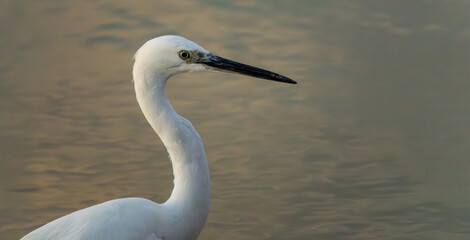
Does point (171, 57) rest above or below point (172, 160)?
above

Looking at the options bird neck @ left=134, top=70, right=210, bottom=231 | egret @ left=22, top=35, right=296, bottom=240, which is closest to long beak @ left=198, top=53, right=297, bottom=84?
egret @ left=22, top=35, right=296, bottom=240

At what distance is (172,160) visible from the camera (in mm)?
2389

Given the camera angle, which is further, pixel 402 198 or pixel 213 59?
pixel 402 198

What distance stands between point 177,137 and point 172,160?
0.10 m

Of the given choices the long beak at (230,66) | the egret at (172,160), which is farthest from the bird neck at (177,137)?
the long beak at (230,66)

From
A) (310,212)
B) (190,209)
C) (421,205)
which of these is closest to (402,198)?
(421,205)

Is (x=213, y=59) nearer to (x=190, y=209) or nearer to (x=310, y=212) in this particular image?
(x=190, y=209)

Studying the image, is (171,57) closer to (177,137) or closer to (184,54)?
(184,54)

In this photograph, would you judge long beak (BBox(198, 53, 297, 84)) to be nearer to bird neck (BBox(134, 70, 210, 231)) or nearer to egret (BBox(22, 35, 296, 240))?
egret (BBox(22, 35, 296, 240))

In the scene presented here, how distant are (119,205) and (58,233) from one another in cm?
23

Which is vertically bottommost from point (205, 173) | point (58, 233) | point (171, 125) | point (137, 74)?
point (58, 233)

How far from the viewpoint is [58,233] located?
2367 millimetres

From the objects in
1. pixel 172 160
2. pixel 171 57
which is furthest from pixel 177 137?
pixel 171 57

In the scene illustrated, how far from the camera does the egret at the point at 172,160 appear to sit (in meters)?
Answer: 2.33
